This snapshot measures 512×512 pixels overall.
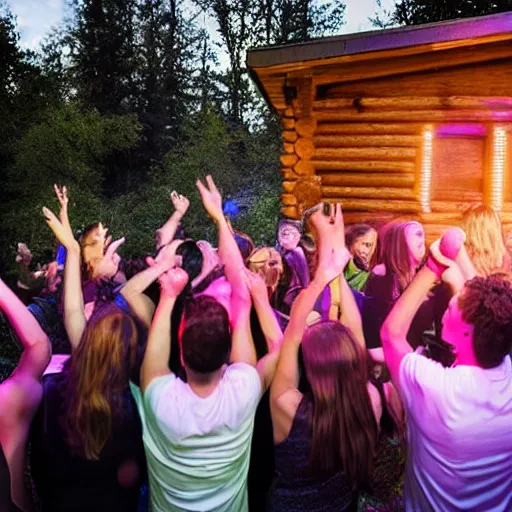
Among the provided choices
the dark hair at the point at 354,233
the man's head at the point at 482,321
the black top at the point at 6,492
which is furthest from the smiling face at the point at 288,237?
the black top at the point at 6,492

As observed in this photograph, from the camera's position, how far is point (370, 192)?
5.08m

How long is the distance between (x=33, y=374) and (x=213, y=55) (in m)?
4.38

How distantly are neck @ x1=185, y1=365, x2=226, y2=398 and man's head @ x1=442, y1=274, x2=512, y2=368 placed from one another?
150 centimetres

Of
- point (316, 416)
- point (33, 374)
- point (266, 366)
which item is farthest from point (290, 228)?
point (33, 374)

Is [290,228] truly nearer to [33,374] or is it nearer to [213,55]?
[33,374]

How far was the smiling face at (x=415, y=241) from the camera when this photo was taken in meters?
4.55

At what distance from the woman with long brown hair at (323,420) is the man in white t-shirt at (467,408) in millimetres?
303

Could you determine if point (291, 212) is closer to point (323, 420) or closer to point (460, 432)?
point (323, 420)

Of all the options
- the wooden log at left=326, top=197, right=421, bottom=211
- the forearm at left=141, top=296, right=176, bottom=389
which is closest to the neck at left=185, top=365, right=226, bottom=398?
the forearm at left=141, top=296, right=176, bottom=389

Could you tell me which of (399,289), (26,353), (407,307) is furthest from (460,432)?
(26,353)

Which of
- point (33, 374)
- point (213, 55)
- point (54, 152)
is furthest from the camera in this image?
point (213, 55)

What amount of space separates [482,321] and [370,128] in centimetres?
196

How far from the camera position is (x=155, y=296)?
14.1 ft

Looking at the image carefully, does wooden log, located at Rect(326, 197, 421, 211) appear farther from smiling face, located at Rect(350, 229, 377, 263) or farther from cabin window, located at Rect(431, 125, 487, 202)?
smiling face, located at Rect(350, 229, 377, 263)
